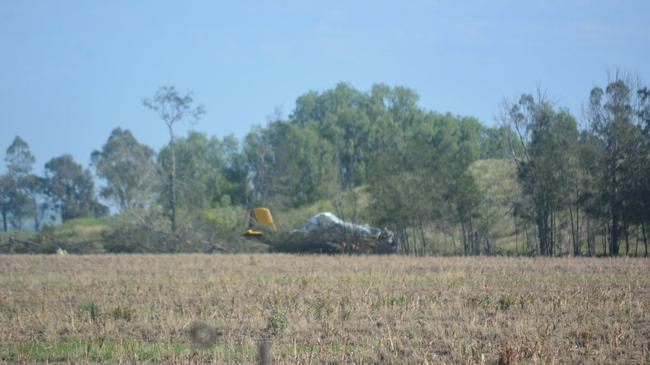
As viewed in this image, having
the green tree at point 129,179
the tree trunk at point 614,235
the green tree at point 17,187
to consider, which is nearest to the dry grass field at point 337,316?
the tree trunk at point 614,235

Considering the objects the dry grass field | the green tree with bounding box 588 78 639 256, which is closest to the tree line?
the green tree with bounding box 588 78 639 256

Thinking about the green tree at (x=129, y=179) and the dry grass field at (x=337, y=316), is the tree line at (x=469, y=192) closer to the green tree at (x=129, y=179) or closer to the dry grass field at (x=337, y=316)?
the green tree at (x=129, y=179)

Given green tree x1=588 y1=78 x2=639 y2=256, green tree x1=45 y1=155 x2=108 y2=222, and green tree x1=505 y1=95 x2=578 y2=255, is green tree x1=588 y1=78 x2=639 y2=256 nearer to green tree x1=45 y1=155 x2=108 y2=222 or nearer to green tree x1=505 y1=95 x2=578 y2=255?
green tree x1=505 y1=95 x2=578 y2=255

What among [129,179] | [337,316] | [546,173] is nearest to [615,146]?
[546,173]

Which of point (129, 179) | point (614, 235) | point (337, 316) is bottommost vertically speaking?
point (337, 316)

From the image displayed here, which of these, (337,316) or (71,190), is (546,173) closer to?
(337,316)

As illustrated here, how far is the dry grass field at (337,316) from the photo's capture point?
34.6ft

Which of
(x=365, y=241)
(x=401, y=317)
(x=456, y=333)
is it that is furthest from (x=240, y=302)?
(x=365, y=241)

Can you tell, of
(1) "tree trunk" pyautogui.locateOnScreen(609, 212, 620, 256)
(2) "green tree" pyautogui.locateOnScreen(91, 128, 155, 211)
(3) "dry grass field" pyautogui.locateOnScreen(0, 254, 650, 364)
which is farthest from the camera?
(2) "green tree" pyautogui.locateOnScreen(91, 128, 155, 211)

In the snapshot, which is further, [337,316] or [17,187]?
[17,187]

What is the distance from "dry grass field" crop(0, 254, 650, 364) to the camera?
1055 centimetres

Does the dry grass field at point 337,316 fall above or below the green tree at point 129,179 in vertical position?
below

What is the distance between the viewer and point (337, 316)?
Answer: 13641 mm

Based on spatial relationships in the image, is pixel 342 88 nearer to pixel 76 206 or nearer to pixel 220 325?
pixel 76 206
